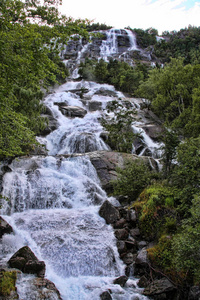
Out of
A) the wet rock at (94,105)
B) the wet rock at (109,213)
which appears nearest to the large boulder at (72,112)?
the wet rock at (94,105)

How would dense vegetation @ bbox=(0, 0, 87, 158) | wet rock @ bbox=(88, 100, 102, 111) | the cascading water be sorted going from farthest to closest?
wet rock @ bbox=(88, 100, 102, 111) < the cascading water < dense vegetation @ bbox=(0, 0, 87, 158)

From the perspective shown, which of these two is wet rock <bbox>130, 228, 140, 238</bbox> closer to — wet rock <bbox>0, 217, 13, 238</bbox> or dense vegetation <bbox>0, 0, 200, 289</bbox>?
dense vegetation <bbox>0, 0, 200, 289</bbox>

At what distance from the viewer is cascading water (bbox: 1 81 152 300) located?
6.48m

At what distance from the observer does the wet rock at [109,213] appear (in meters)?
9.69

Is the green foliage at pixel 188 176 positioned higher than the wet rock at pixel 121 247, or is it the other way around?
the green foliage at pixel 188 176

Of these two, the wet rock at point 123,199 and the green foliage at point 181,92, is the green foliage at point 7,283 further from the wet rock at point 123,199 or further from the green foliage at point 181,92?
the green foliage at point 181,92

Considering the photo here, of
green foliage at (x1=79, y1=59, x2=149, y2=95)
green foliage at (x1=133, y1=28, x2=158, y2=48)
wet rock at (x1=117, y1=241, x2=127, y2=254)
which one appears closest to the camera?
wet rock at (x1=117, y1=241, x2=127, y2=254)

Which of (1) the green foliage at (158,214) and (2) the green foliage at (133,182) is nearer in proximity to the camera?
(1) the green foliage at (158,214)

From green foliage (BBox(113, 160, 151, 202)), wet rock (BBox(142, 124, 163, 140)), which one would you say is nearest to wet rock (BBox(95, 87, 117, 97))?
wet rock (BBox(142, 124, 163, 140))

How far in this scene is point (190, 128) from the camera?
20.8 meters

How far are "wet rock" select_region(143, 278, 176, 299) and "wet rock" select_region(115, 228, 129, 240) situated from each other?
7.43ft

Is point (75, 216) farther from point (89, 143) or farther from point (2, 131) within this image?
point (89, 143)

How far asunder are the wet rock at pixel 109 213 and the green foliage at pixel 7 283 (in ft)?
16.2

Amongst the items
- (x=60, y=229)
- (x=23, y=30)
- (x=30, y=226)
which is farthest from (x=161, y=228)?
(x=23, y=30)
